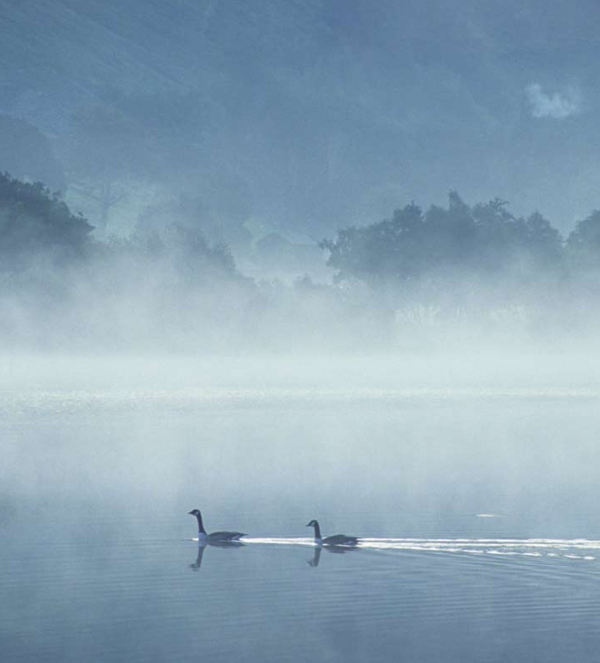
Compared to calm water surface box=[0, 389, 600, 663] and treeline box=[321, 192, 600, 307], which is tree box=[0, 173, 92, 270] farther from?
calm water surface box=[0, 389, 600, 663]

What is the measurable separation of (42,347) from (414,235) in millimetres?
46060

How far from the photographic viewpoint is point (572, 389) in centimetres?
7462

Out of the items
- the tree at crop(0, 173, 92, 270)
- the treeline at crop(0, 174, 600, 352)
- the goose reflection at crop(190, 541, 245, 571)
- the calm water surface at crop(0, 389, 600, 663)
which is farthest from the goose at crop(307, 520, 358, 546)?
the tree at crop(0, 173, 92, 270)

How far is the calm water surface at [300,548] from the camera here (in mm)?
17344

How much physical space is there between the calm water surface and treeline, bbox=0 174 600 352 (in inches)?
2312

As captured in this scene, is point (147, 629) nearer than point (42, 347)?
Yes

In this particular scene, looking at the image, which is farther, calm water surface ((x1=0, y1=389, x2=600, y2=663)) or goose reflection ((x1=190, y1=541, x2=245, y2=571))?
goose reflection ((x1=190, y1=541, x2=245, y2=571))

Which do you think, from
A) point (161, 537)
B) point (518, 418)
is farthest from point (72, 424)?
point (161, 537)

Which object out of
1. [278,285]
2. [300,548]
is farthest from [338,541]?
[278,285]

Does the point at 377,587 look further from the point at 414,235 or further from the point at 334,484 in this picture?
the point at 414,235

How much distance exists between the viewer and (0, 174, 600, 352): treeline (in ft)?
339

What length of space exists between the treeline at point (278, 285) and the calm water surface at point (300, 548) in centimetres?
5872

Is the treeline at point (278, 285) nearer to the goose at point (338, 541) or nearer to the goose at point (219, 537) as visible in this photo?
the goose at point (219, 537)

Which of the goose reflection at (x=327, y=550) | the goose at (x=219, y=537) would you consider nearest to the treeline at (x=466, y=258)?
the goose at (x=219, y=537)
